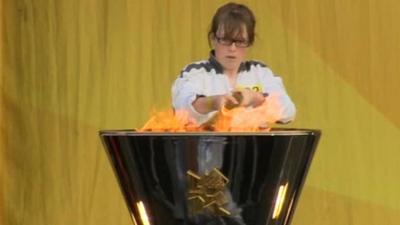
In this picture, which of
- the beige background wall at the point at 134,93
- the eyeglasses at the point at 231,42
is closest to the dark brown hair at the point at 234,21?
the eyeglasses at the point at 231,42

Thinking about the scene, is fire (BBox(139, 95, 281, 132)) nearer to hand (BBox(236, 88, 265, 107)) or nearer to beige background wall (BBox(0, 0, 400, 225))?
hand (BBox(236, 88, 265, 107))

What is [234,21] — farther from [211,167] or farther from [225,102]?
[211,167]

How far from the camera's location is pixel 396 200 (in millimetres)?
1037

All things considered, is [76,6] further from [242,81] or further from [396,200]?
[396,200]

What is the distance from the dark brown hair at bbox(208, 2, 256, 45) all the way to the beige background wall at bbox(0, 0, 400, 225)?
0.12m

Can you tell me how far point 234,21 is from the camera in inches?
34.4

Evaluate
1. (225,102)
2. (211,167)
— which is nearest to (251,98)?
(225,102)

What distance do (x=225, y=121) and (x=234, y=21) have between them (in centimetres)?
17

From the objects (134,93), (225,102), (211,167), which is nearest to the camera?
(211,167)

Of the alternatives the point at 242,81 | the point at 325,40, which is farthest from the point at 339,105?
the point at 242,81

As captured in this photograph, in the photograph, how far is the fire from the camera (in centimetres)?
74

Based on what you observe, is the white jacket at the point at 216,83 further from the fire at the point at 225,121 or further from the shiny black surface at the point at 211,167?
the shiny black surface at the point at 211,167

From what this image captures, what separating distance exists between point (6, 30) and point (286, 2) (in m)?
0.37

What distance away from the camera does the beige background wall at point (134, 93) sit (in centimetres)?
103
